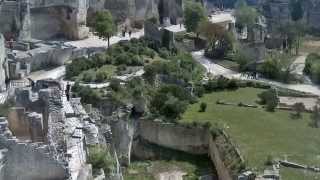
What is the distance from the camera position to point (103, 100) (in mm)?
34062

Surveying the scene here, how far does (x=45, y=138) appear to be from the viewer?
1953cm

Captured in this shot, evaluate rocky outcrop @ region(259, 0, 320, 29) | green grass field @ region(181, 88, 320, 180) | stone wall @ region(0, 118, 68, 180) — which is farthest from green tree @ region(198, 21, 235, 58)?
stone wall @ region(0, 118, 68, 180)

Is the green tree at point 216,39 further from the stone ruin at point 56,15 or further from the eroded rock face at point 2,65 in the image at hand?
the eroded rock face at point 2,65

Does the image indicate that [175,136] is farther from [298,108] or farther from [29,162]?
[29,162]

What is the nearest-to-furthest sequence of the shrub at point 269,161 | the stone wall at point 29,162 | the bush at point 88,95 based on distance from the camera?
the stone wall at point 29,162 < the shrub at point 269,161 < the bush at point 88,95

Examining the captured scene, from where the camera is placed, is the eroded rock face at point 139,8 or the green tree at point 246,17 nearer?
the eroded rock face at point 139,8

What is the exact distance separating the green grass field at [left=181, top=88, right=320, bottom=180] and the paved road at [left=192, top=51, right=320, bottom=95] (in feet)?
19.6

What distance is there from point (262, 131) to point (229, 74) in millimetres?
15694

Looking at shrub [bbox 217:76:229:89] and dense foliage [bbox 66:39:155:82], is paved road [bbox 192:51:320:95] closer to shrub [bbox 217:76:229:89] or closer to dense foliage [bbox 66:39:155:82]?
shrub [bbox 217:76:229:89]

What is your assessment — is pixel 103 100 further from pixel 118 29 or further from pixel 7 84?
pixel 118 29

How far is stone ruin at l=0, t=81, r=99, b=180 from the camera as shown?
675 inches

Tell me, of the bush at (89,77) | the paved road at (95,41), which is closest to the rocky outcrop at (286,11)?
the paved road at (95,41)

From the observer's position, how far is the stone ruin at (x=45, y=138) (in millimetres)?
17141

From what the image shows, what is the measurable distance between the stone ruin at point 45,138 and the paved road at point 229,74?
21738 mm
